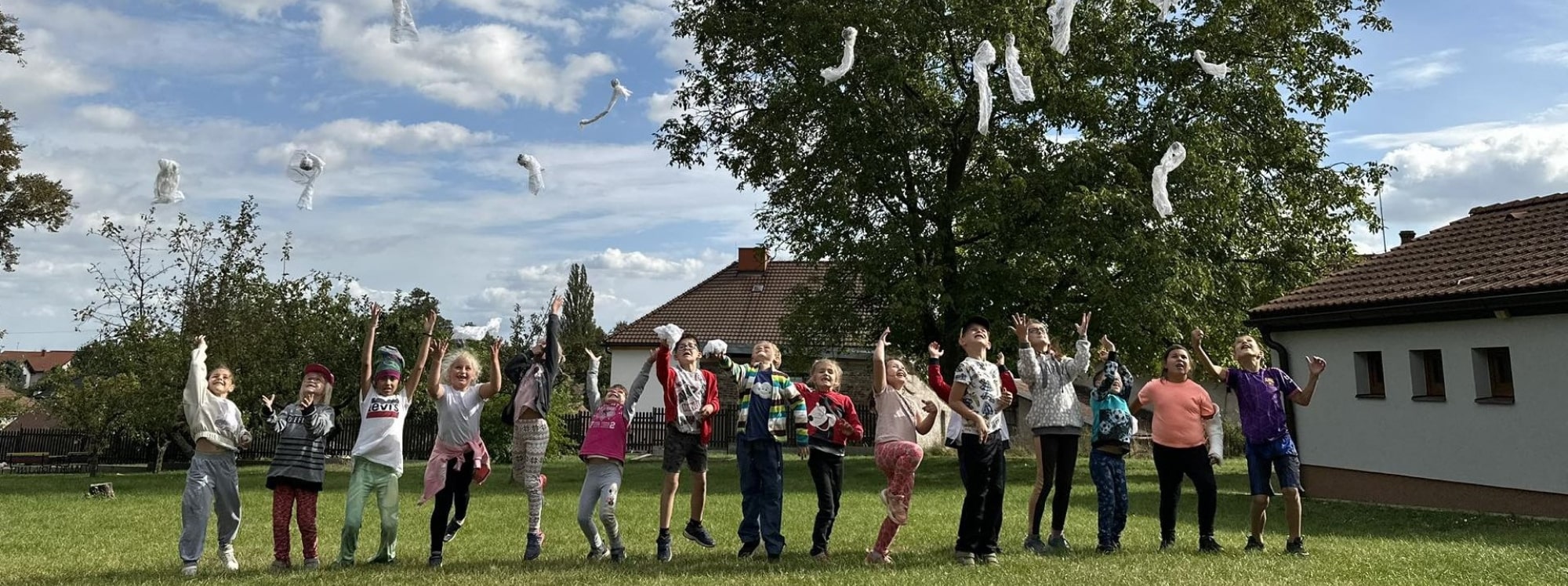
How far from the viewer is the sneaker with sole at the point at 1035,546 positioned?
755 centimetres

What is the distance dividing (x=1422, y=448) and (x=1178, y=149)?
5115mm

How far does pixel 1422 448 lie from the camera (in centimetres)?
1319

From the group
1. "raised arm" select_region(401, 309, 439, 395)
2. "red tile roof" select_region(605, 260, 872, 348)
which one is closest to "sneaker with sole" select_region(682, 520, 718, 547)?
"raised arm" select_region(401, 309, 439, 395)

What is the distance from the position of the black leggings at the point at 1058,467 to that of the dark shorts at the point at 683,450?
2.46 meters

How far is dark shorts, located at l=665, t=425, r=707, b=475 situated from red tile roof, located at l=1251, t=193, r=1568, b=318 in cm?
982

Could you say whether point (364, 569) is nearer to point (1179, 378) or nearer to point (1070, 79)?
point (1179, 378)

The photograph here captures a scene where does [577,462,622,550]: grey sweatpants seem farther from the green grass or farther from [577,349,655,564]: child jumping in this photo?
the green grass

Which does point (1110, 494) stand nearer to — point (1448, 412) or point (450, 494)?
point (450, 494)

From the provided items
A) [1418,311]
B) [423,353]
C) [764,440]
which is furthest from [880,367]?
[1418,311]

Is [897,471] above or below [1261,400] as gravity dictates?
below

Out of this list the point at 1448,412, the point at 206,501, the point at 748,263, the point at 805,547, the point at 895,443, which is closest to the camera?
the point at 206,501

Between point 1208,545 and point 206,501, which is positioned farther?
point 1208,545

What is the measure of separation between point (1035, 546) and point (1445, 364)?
8.40m

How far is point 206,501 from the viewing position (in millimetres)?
6668
